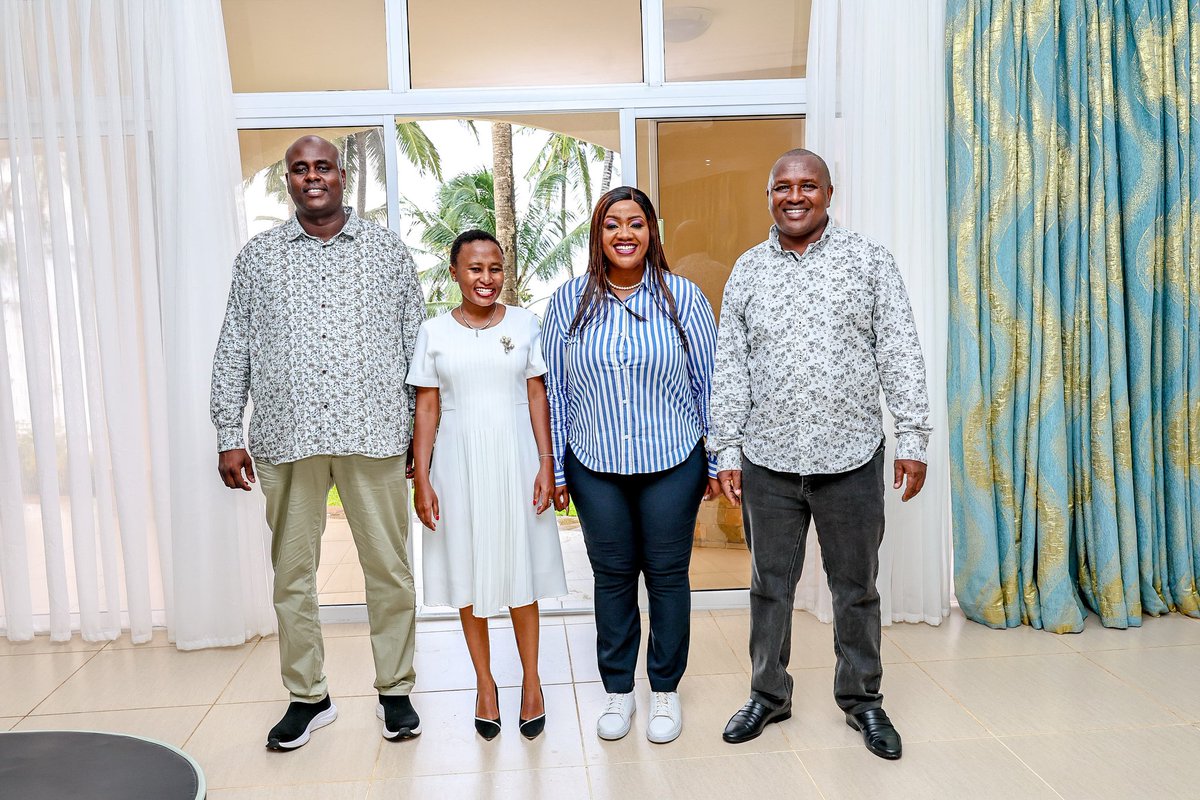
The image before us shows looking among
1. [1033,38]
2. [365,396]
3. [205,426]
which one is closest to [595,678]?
[365,396]

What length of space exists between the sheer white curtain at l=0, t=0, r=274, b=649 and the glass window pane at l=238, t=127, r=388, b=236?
16 centimetres

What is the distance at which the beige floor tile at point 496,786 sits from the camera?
7.25 feet

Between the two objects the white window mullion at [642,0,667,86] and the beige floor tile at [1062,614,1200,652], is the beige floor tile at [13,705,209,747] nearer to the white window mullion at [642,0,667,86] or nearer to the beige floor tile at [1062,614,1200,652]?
the white window mullion at [642,0,667,86]

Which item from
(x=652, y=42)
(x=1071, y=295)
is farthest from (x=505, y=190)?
(x=1071, y=295)

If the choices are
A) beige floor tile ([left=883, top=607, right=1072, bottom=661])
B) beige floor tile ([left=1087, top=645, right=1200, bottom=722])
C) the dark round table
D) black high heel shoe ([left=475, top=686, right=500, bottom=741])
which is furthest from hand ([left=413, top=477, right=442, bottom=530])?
beige floor tile ([left=1087, top=645, right=1200, bottom=722])

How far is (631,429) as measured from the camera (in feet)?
7.74

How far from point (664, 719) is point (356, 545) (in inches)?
37.8

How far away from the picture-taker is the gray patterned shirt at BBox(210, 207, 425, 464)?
2.36 metres

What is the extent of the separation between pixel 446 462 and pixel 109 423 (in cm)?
161

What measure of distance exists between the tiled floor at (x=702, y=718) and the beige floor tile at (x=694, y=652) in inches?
0.4

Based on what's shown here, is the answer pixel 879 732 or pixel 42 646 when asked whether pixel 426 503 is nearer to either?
pixel 879 732

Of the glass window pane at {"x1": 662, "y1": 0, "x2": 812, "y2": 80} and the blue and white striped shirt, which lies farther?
the glass window pane at {"x1": 662, "y1": 0, "x2": 812, "y2": 80}

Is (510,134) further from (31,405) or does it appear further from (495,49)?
(31,405)

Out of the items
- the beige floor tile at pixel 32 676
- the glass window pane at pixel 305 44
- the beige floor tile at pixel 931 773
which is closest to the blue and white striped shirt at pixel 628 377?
the beige floor tile at pixel 931 773
